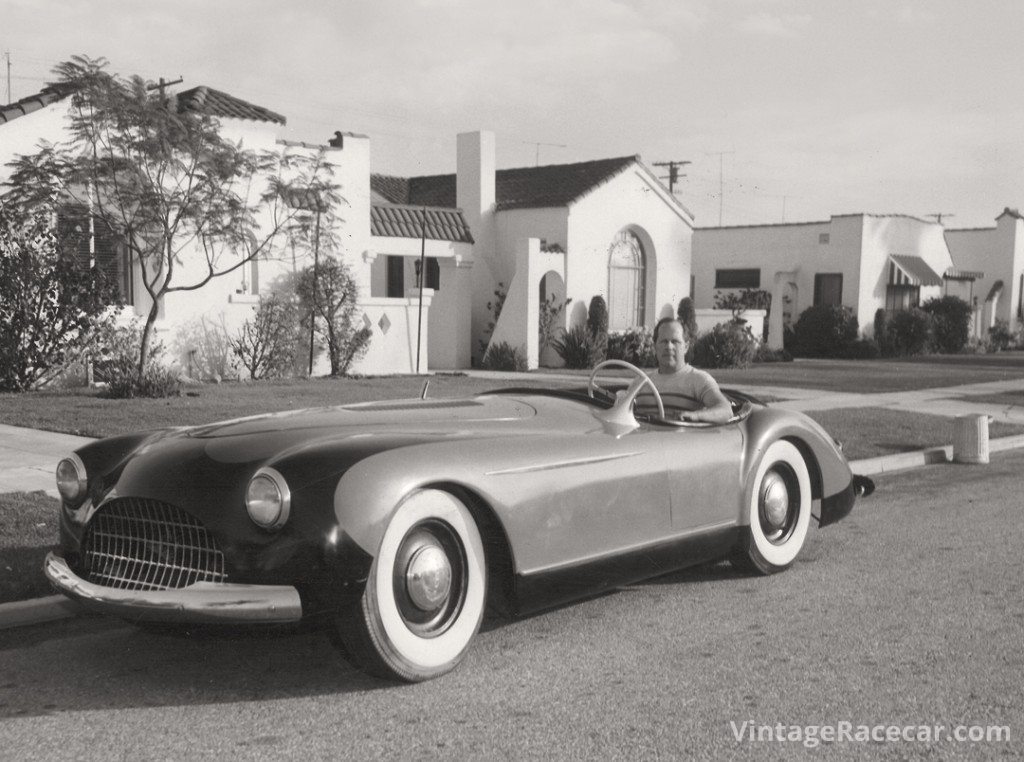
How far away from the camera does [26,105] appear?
52.7 feet

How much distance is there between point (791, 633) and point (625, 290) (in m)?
22.8

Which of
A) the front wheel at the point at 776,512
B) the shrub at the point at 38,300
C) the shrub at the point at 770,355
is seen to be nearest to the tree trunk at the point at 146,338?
the shrub at the point at 38,300

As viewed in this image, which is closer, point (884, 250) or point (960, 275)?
point (884, 250)

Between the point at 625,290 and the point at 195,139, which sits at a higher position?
the point at 195,139

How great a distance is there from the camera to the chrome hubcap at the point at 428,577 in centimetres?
430

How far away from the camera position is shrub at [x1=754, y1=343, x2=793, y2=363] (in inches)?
1151

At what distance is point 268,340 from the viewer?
62.5 feet

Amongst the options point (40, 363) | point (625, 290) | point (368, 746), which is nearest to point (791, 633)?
point (368, 746)

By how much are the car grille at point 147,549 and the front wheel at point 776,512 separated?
290 centimetres

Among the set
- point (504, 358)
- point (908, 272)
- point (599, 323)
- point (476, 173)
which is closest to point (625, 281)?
point (599, 323)

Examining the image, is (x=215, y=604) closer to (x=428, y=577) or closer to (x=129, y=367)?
(x=428, y=577)

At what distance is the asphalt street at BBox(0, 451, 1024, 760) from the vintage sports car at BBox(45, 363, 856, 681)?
0.25 m

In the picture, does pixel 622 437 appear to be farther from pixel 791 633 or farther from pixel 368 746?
pixel 368 746

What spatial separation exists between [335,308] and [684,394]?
560 inches
